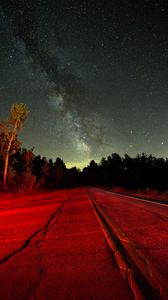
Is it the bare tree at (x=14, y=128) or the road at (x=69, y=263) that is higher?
the bare tree at (x=14, y=128)

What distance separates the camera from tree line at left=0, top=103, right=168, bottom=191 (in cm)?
3712

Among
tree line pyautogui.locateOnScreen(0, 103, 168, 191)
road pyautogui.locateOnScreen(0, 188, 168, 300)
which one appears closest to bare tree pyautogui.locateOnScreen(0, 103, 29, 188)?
tree line pyautogui.locateOnScreen(0, 103, 168, 191)

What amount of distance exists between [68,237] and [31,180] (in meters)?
40.3

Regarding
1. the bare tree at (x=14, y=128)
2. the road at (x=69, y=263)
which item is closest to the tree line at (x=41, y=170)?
the bare tree at (x=14, y=128)

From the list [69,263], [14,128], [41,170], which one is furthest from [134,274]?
[41,170]

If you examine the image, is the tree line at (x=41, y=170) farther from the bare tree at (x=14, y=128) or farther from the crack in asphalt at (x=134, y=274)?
the crack in asphalt at (x=134, y=274)

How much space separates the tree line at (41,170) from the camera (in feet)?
122

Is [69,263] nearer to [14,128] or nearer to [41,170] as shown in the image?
[14,128]

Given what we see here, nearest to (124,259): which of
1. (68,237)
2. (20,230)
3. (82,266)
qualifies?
(82,266)

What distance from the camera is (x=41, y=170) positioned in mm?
74938

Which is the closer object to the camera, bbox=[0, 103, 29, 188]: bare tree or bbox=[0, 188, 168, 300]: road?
bbox=[0, 188, 168, 300]: road

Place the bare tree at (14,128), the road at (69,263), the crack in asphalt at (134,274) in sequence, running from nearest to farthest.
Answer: the crack in asphalt at (134,274), the road at (69,263), the bare tree at (14,128)

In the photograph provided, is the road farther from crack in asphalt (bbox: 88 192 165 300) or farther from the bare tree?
the bare tree

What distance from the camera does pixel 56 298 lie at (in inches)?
115
